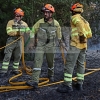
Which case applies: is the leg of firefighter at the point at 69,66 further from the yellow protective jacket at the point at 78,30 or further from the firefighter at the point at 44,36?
the firefighter at the point at 44,36

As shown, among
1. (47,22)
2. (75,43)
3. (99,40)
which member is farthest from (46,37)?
(99,40)

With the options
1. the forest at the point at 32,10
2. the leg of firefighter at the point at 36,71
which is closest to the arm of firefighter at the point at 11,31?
the leg of firefighter at the point at 36,71

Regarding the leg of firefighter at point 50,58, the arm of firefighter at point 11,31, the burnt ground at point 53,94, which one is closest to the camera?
the burnt ground at point 53,94

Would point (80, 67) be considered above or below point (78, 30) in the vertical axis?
below

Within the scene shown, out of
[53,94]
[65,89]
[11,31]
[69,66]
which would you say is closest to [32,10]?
[11,31]

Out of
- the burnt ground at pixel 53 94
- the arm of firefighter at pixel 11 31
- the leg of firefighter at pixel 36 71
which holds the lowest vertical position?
the burnt ground at pixel 53 94

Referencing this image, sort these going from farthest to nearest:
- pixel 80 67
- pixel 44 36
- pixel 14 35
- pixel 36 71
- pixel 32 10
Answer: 1. pixel 32 10
2. pixel 14 35
3. pixel 44 36
4. pixel 80 67
5. pixel 36 71

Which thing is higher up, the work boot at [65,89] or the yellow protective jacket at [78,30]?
the yellow protective jacket at [78,30]

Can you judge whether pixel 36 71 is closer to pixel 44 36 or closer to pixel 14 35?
pixel 44 36

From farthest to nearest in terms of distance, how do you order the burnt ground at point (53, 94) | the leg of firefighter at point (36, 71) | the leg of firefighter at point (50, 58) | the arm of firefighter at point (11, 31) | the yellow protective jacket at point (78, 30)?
the arm of firefighter at point (11, 31) → the leg of firefighter at point (50, 58) → the leg of firefighter at point (36, 71) → the yellow protective jacket at point (78, 30) → the burnt ground at point (53, 94)

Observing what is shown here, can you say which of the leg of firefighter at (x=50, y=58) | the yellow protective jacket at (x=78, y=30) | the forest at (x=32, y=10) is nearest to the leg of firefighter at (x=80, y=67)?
the yellow protective jacket at (x=78, y=30)

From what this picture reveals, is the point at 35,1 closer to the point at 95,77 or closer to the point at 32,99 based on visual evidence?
the point at 95,77

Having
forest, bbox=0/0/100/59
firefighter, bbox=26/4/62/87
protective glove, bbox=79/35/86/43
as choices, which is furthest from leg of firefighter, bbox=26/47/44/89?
forest, bbox=0/0/100/59

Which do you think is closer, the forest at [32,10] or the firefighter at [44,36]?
the firefighter at [44,36]
